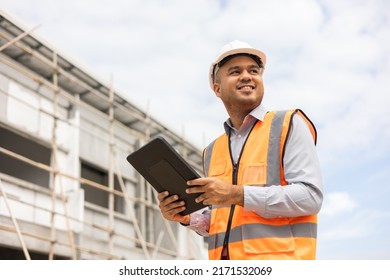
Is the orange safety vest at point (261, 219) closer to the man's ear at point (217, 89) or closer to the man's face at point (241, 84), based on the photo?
the man's face at point (241, 84)

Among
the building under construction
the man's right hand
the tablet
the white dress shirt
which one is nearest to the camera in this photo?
the white dress shirt

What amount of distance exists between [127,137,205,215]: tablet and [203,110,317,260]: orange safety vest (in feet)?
0.53

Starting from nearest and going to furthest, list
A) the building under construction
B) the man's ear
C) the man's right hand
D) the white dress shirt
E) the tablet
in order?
the white dress shirt → the tablet → the man's right hand → the man's ear → the building under construction

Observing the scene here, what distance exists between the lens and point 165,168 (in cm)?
202

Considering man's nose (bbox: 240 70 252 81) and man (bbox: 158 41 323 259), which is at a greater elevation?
man's nose (bbox: 240 70 252 81)

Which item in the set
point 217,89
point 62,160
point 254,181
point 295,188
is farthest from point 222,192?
point 62,160

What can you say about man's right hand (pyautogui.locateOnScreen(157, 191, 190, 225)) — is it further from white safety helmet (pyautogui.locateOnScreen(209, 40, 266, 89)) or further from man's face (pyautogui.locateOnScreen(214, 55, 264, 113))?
white safety helmet (pyautogui.locateOnScreen(209, 40, 266, 89))

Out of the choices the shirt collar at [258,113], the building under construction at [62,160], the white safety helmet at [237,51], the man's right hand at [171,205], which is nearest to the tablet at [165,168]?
the man's right hand at [171,205]

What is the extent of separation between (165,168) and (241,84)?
48 cm

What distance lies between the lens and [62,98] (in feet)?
31.0

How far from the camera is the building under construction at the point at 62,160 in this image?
307 inches

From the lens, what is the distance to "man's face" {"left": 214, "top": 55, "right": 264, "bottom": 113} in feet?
7.00

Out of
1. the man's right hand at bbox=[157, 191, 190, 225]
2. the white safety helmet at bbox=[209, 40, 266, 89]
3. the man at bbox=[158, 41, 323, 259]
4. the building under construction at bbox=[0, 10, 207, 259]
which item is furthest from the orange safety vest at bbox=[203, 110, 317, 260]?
the building under construction at bbox=[0, 10, 207, 259]

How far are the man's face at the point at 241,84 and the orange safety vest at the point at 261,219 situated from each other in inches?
3.9
